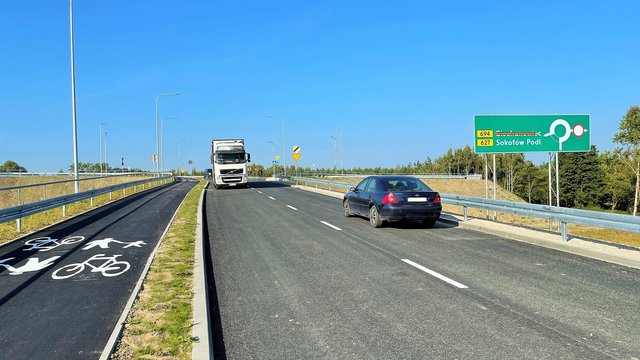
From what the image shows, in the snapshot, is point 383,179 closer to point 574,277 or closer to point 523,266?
point 523,266

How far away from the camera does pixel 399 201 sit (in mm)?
12797

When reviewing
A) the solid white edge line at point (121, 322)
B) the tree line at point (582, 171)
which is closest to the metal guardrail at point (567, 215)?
the solid white edge line at point (121, 322)

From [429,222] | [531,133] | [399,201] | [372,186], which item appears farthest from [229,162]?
[399,201]

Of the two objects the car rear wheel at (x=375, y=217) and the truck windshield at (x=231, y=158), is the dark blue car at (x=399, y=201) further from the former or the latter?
the truck windshield at (x=231, y=158)

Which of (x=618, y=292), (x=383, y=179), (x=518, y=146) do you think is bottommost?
(x=618, y=292)

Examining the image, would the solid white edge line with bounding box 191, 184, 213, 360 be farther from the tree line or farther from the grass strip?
the tree line

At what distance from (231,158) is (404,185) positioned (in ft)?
79.6

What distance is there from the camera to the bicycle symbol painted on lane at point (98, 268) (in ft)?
25.3

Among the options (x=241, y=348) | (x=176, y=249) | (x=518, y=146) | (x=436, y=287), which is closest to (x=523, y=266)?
(x=436, y=287)

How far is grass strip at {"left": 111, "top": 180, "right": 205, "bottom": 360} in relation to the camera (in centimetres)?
431

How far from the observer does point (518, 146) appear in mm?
16781

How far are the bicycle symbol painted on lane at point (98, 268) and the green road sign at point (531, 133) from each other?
12741mm

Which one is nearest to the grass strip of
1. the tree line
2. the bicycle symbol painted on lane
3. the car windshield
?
the bicycle symbol painted on lane

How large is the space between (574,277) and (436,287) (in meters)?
2.34
